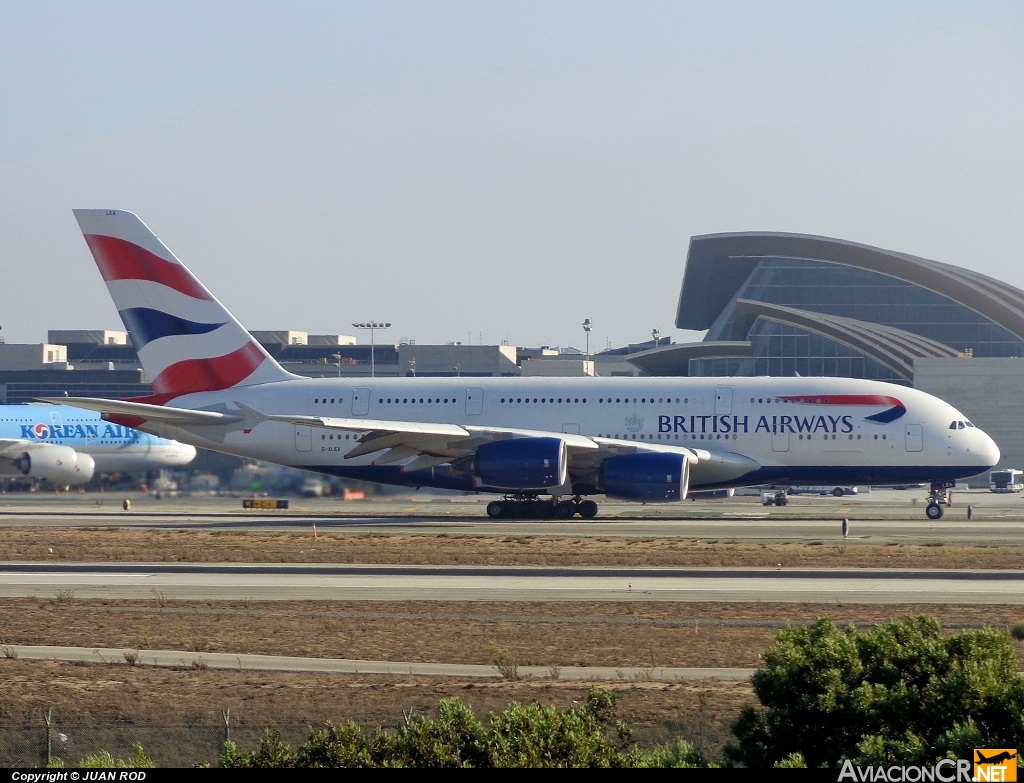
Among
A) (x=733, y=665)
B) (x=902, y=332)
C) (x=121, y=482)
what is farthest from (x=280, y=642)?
(x=902, y=332)

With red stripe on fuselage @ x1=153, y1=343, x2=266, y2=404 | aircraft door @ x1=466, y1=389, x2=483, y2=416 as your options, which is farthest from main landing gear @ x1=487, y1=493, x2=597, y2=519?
red stripe on fuselage @ x1=153, y1=343, x2=266, y2=404

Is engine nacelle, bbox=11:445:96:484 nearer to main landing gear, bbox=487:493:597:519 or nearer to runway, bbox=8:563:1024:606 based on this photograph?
main landing gear, bbox=487:493:597:519

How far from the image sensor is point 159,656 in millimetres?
17391

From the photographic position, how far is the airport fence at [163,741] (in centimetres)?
1120

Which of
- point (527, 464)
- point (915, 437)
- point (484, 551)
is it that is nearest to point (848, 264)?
point (915, 437)

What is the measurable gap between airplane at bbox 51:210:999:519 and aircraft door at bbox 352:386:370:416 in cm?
5

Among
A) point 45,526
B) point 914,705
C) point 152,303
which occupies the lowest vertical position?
point 45,526

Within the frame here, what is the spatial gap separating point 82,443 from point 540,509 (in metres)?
31.1

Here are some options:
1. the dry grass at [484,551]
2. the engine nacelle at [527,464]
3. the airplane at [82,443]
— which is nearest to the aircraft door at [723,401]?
the engine nacelle at [527,464]

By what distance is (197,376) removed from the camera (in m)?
45.7

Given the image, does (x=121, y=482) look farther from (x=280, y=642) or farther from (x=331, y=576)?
(x=280, y=642)

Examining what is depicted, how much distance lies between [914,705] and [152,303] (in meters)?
39.7

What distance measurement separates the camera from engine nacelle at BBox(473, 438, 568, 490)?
4138cm

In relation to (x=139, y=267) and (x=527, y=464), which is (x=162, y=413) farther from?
(x=527, y=464)
